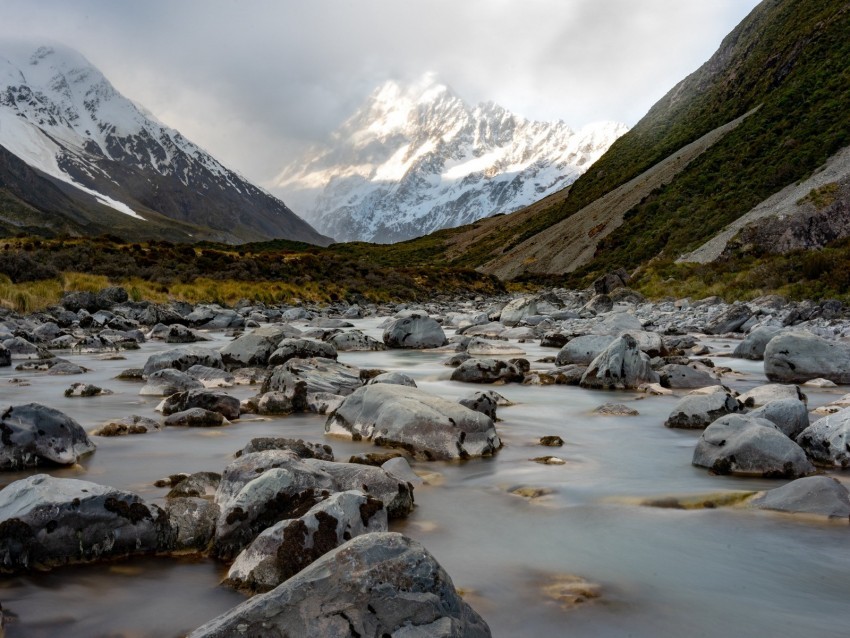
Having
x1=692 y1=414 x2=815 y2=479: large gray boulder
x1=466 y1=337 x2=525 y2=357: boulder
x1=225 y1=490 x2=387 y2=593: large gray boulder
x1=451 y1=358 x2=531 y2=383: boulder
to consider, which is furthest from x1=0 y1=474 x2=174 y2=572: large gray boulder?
x1=466 y1=337 x2=525 y2=357: boulder

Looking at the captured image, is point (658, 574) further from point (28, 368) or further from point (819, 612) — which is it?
point (28, 368)

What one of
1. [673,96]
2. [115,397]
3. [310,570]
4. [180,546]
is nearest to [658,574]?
[310,570]

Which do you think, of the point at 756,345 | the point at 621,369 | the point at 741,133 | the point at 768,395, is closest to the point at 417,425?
the point at 768,395

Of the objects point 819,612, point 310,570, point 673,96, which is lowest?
point 819,612

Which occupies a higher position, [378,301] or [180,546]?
[378,301]

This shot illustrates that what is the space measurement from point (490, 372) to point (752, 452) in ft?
21.0

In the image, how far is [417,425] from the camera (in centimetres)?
645

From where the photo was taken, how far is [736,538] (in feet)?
13.9

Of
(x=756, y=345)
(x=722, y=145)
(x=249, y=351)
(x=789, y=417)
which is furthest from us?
(x=722, y=145)

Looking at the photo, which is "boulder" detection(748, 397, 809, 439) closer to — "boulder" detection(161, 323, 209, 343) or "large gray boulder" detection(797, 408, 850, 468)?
"large gray boulder" detection(797, 408, 850, 468)

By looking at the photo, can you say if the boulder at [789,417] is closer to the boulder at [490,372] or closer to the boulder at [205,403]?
the boulder at [490,372]

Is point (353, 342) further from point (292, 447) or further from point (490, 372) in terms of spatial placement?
point (292, 447)

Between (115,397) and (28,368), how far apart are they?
147 inches

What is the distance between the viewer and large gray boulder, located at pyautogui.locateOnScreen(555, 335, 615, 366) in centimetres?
1309
